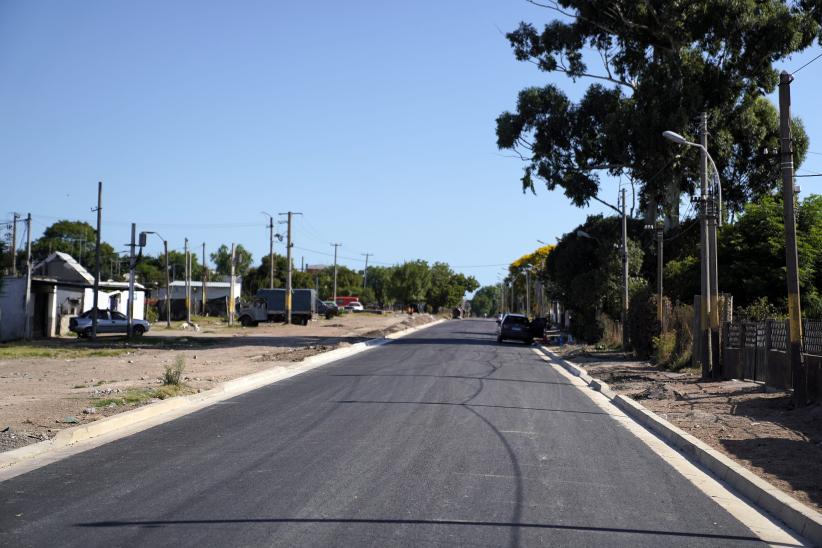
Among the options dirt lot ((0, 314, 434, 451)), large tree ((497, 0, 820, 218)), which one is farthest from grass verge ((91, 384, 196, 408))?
large tree ((497, 0, 820, 218))

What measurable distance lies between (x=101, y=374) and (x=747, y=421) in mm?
16292

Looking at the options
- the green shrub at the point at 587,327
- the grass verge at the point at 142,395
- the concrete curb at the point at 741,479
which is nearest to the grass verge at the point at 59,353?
the grass verge at the point at 142,395

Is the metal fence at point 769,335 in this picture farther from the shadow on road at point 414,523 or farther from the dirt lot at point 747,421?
the shadow on road at point 414,523

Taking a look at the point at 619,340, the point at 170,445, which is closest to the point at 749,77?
the point at 619,340

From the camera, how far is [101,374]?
23094 mm

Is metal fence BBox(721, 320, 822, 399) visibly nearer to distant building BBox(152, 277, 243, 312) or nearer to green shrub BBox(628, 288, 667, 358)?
green shrub BBox(628, 288, 667, 358)

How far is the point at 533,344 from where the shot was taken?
51.1 m

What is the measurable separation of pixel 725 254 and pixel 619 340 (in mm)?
7516

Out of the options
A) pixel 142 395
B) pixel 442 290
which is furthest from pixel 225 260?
pixel 142 395

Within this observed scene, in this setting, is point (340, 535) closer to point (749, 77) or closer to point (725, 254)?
point (725, 254)

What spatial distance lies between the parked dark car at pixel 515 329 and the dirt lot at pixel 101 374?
10278 millimetres

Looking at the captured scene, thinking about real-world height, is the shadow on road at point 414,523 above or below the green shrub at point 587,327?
below

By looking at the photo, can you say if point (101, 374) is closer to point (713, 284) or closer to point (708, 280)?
point (708, 280)

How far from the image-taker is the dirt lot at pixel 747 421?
1007 centimetres
